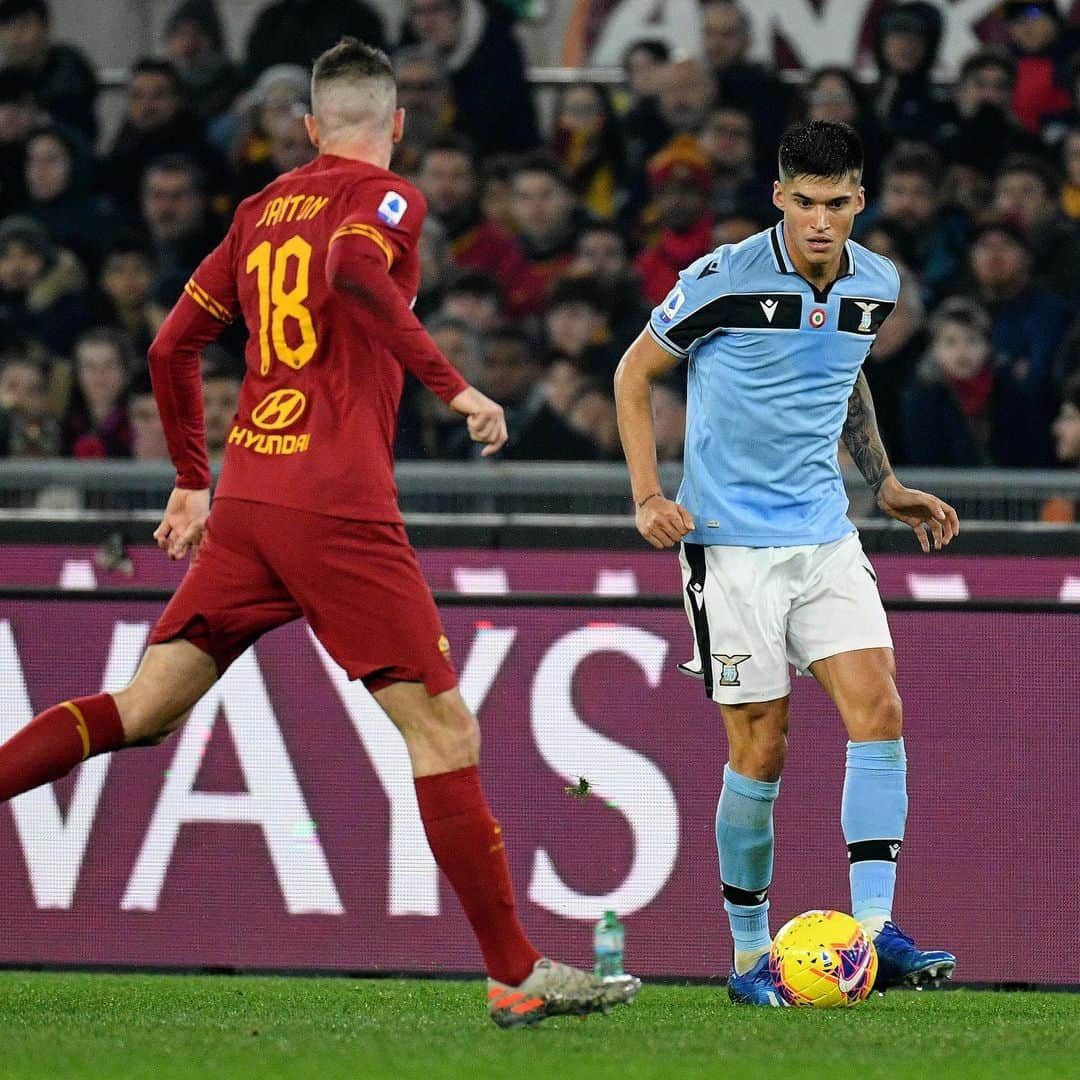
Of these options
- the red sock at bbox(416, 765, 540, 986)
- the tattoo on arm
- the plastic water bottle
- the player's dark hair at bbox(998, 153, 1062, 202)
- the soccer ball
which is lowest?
the soccer ball

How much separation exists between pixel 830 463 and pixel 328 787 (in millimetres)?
1809

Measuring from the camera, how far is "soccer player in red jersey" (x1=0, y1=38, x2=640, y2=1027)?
440 centimetres

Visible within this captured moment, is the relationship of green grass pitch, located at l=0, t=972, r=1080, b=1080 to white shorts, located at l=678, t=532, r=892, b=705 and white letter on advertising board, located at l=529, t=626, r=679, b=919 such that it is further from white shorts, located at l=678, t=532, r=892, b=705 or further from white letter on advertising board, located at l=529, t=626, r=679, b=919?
white shorts, located at l=678, t=532, r=892, b=705

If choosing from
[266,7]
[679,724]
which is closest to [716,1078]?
[679,724]

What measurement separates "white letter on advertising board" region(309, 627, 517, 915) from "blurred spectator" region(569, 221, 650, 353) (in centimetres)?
363

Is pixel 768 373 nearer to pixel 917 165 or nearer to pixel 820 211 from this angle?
pixel 820 211

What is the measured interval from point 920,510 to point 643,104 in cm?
567

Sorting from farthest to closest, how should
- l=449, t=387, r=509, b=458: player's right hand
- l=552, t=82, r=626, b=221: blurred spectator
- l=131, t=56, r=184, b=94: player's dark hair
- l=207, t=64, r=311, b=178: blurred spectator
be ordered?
l=131, t=56, r=184, b=94: player's dark hair, l=552, t=82, r=626, b=221: blurred spectator, l=207, t=64, r=311, b=178: blurred spectator, l=449, t=387, r=509, b=458: player's right hand

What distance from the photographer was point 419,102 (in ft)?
34.8

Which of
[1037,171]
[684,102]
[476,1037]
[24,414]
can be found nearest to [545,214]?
[684,102]

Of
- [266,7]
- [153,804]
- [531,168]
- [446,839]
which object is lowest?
[153,804]

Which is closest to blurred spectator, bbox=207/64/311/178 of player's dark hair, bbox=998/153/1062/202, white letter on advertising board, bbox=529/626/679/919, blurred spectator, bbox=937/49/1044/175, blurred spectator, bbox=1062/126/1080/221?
blurred spectator, bbox=937/49/1044/175

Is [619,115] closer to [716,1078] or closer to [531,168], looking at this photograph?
[531,168]

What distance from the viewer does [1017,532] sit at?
20.5ft
